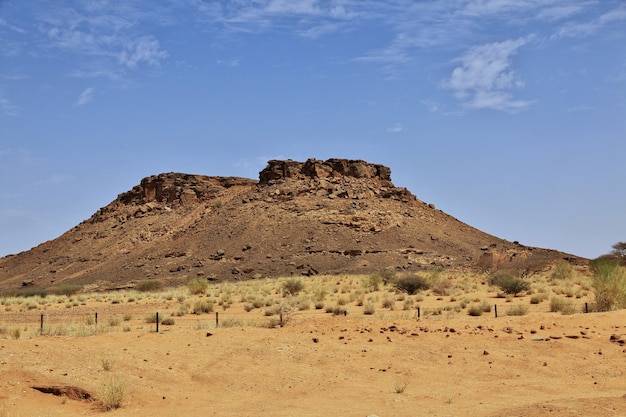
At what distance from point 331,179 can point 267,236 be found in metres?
15.4

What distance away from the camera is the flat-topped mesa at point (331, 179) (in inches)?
3374

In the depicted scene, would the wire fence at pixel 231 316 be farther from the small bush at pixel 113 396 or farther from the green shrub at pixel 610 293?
the small bush at pixel 113 396

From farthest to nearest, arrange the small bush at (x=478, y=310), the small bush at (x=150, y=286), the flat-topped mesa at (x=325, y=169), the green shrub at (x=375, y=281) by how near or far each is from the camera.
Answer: the flat-topped mesa at (x=325, y=169), the small bush at (x=150, y=286), the green shrub at (x=375, y=281), the small bush at (x=478, y=310)

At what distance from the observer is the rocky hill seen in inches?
2753

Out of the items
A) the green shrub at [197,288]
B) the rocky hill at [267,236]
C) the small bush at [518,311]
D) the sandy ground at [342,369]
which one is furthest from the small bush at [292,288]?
the sandy ground at [342,369]

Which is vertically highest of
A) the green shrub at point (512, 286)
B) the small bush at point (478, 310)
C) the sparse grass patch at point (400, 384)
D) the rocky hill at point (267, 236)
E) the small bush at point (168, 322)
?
the rocky hill at point (267, 236)

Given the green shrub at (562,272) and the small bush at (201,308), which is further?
the green shrub at (562,272)

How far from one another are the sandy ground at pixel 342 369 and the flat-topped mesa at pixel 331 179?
62247mm

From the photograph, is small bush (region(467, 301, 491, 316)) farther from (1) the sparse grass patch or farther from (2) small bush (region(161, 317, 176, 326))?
(2) small bush (region(161, 317, 176, 326))

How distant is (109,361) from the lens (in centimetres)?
1709

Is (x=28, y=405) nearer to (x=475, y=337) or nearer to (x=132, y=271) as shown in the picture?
(x=475, y=337)

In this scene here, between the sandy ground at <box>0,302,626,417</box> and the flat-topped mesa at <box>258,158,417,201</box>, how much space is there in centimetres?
6225

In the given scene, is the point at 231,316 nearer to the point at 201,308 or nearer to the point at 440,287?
the point at 201,308

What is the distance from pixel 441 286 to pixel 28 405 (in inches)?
1195
